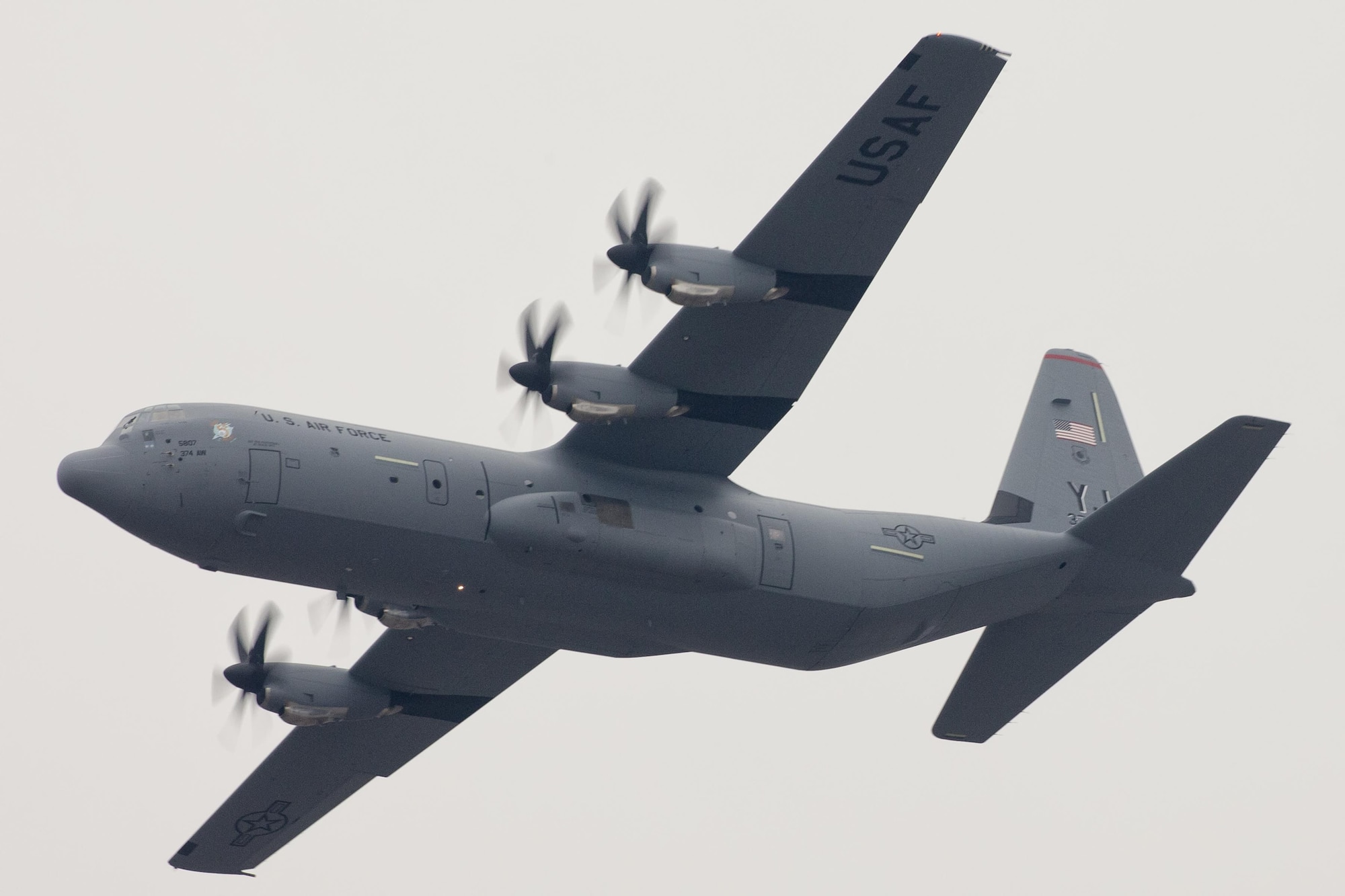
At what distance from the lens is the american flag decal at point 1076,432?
3272cm

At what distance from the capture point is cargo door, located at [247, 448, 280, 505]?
2477 cm

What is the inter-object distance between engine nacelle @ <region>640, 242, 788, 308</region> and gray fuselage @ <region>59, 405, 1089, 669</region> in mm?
3558

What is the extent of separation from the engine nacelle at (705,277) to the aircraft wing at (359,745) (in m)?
8.57

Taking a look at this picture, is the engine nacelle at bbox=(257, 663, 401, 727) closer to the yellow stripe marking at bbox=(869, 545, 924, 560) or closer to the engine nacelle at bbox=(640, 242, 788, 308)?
the yellow stripe marking at bbox=(869, 545, 924, 560)

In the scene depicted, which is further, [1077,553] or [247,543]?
[1077,553]

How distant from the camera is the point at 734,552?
26.9m

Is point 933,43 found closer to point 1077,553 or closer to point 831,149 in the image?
point 831,149

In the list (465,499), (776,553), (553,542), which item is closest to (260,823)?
(465,499)

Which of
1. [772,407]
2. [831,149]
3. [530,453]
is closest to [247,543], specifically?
[530,453]

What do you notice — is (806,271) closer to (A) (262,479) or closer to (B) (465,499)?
(B) (465,499)

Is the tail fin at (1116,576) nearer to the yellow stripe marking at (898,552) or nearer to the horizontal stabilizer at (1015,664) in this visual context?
the horizontal stabilizer at (1015,664)

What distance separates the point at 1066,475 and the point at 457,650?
10971 millimetres

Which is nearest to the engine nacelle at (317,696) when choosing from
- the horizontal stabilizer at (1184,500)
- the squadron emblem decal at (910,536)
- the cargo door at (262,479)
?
the cargo door at (262,479)

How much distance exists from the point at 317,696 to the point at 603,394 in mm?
8333
